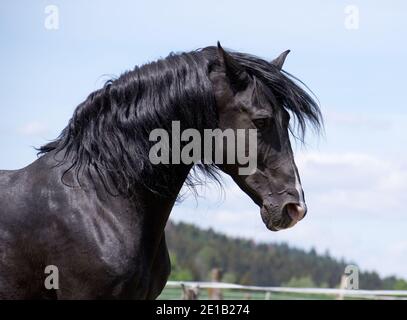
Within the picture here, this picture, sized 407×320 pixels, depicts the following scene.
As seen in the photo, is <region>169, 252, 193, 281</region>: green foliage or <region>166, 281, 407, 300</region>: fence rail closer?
<region>166, 281, 407, 300</region>: fence rail

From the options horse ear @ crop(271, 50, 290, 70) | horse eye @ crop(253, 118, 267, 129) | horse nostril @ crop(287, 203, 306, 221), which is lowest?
horse nostril @ crop(287, 203, 306, 221)

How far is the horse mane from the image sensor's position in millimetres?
5250

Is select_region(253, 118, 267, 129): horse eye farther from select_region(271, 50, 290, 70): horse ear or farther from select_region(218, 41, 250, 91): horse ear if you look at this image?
select_region(271, 50, 290, 70): horse ear

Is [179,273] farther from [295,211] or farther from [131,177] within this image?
[295,211]

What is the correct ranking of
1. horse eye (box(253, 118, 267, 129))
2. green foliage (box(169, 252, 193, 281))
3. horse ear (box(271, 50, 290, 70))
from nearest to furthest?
horse eye (box(253, 118, 267, 129)), horse ear (box(271, 50, 290, 70)), green foliage (box(169, 252, 193, 281))

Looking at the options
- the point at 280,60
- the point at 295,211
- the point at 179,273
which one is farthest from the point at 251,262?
the point at 295,211

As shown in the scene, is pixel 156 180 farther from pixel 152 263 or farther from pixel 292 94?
pixel 292 94

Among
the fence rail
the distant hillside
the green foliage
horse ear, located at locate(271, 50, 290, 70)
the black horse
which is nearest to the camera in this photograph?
the black horse

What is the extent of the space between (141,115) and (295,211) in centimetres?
124

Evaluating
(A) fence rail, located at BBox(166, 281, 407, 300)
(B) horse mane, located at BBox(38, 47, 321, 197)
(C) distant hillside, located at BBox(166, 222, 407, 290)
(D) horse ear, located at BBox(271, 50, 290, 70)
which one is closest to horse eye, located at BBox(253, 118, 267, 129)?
(B) horse mane, located at BBox(38, 47, 321, 197)

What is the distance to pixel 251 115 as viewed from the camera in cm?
523

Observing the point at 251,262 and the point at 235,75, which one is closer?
the point at 235,75

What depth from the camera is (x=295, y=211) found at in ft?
16.6

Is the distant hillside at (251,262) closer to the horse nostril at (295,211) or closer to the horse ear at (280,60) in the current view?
the horse ear at (280,60)
